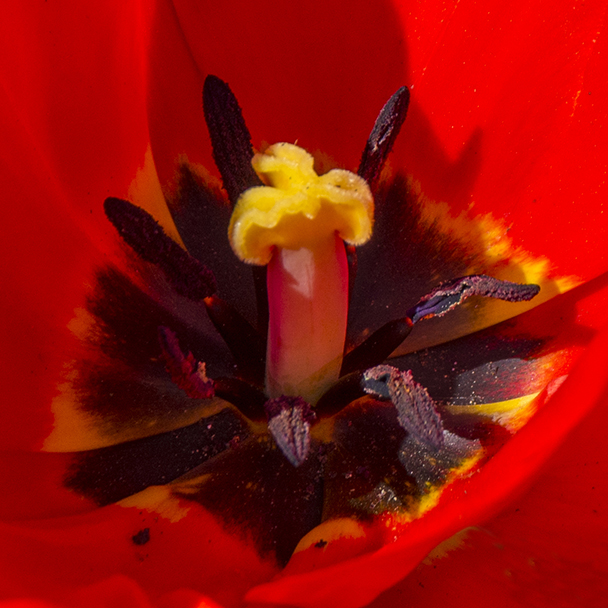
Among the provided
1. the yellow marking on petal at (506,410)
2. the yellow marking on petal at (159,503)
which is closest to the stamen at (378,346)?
the yellow marking on petal at (506,410)

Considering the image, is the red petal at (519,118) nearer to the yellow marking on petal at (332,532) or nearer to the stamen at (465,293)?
the stamen at (465,293)

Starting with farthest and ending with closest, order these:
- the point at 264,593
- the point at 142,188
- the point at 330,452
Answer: the point at 142,188 → the point at 330,452 → the point at 264,593

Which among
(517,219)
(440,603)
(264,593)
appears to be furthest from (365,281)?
(264,593)

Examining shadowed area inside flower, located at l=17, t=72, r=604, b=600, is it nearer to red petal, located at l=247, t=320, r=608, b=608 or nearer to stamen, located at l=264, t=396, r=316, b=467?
stamen, located at l=264, t=396, r=316, b=467

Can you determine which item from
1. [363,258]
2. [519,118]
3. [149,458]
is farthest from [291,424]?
[519,118]

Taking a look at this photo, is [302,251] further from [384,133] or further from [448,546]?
[448,546]

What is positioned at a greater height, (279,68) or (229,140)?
(279,68)

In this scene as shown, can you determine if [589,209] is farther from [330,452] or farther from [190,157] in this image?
[190,157]

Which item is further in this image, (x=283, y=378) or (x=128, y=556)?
(x=283, y=378)
